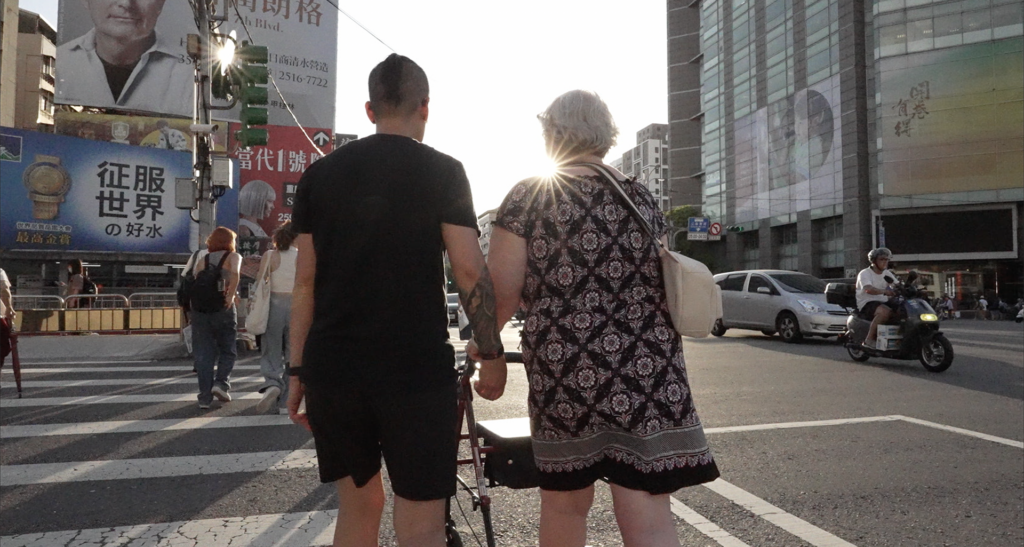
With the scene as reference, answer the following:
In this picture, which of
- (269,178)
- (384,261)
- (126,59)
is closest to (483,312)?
(384,261)

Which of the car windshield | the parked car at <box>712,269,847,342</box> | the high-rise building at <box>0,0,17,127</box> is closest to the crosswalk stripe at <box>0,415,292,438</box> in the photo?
the parked car at <box>712,269,847,342</box>

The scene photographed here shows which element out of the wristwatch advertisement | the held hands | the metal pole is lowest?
the held hands

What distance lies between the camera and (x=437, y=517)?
197 centimetres

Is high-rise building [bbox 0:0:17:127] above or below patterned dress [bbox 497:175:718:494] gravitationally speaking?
above

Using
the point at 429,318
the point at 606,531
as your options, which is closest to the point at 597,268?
the point at 429,318

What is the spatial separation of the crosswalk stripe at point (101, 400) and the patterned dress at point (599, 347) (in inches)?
237

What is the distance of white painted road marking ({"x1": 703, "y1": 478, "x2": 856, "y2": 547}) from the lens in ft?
11.0

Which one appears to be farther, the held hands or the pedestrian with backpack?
the pedestrian with backpack

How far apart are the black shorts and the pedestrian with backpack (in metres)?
5.00

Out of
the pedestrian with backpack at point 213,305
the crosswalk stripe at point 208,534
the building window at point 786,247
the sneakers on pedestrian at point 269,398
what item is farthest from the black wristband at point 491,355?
the building window at point 786,247

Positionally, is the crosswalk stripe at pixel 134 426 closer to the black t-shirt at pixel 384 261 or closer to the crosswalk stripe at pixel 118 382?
the crosswalk stripe at pixel 118 382

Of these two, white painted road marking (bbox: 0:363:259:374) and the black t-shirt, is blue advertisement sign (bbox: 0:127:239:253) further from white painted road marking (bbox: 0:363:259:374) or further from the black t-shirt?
the black t-shirt

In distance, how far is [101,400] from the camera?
7.26m

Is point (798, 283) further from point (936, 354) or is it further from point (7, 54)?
point (7, 54)
